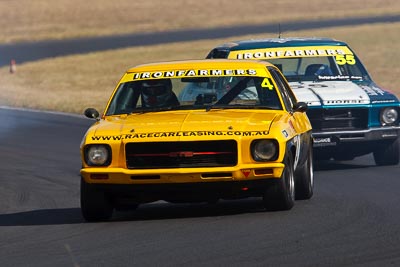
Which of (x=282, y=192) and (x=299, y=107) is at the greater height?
(x=299, y=107)

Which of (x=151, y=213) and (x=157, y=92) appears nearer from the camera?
(x=151, y=213)

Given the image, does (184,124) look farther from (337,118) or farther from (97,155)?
(337,118)

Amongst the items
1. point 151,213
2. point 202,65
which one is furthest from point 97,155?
point 202,65

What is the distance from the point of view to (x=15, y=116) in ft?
79.1

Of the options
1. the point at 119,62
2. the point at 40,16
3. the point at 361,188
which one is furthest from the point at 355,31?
the point at 361,188

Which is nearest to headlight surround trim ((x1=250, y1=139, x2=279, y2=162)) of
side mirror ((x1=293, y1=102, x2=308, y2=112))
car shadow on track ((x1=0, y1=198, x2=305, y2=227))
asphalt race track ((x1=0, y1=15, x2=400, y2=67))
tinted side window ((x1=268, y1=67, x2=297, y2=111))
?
car shadow on track ((x1=0, y1=198, x2=305, y2=227))

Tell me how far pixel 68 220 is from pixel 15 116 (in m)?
14.2

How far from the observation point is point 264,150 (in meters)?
9.44

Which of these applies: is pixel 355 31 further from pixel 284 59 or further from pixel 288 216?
pixel 288 216

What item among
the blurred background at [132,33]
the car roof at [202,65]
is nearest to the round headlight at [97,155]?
the car roof at [202,65]

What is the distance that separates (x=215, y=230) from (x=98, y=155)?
124 cm

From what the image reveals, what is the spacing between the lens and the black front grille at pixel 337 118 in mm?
13891

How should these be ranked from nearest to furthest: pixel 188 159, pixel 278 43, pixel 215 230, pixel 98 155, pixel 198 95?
pixel 215 230 → pixel 188 159 → pixel 98 155 → pixel 198 95 → pixel 278 43

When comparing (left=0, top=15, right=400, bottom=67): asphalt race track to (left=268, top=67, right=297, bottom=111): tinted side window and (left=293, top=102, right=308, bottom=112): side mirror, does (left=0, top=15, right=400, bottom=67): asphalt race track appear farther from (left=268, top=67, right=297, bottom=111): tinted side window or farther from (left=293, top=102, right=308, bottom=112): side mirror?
(left=293, top=102, right=308, bottom=112): side mirror
